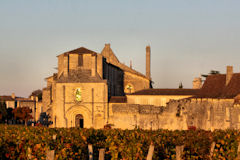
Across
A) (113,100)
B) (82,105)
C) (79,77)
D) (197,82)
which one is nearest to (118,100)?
(113,100)

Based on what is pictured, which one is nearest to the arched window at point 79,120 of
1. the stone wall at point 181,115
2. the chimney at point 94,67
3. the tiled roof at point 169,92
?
the stone wall at point 181,115

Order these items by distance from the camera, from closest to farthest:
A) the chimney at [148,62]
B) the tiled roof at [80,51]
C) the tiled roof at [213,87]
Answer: the tiled roof at [213,87], the tiled roof at [80,51], the chimney at [148,62]

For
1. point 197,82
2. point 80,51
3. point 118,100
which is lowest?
point 118,100

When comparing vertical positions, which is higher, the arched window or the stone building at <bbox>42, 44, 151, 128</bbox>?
the stone building at <bbox>42, 44, 151, 128</bbox>

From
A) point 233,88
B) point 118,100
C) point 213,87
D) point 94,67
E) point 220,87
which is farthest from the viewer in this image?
point 94,67

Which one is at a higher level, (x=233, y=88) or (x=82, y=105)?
(x=233, y=88)

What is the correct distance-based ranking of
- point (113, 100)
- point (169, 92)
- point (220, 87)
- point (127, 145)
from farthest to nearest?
1. point (169, 92)
2. point (113, 100)
3. point (220, 87)
4. point (127, 145)

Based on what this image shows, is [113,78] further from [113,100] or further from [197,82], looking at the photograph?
[197,82]

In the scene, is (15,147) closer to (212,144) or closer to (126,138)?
(126,138)

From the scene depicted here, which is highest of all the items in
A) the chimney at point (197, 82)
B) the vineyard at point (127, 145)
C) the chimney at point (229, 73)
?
the chimney at point (197, 82)

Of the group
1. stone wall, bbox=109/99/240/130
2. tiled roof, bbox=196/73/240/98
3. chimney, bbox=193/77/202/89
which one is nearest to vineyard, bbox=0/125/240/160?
stone wall, bbox=109/99/240/130

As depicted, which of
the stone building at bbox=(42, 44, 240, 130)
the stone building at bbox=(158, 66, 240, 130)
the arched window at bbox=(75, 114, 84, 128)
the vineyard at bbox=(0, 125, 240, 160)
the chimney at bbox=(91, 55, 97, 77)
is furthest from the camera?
the chimney at bbox=(91, 55, 97, 77)

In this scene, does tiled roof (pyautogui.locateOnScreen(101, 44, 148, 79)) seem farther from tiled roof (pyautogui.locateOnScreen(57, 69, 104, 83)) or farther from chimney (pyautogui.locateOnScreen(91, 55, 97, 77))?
tiled roof (pyautogui.locateOnScreen(57, 69, 104, 83))

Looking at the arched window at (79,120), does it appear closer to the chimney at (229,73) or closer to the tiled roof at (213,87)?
the tiled roof at (213,87)
